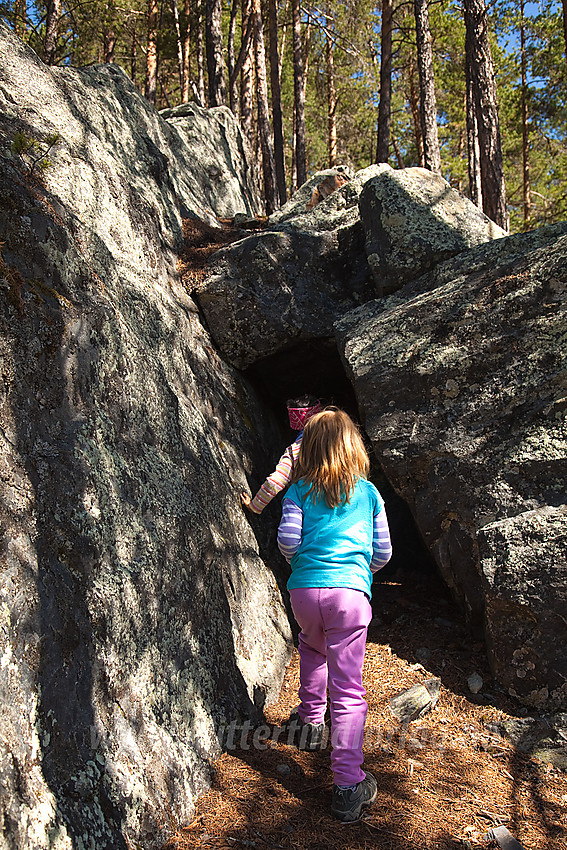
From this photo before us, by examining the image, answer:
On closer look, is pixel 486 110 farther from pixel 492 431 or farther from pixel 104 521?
pixel 104 521

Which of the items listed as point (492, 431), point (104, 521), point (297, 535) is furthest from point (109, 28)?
point (297, 535)

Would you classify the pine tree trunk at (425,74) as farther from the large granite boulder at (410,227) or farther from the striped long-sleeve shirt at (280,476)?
the striped long-sleeve shirt at (280,476)

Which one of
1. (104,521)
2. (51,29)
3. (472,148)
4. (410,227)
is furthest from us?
(472,148)

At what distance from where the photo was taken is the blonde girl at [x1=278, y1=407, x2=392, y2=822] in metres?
2.99

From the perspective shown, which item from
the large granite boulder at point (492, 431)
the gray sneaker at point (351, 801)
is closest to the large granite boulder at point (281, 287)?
the large granite boulder at point (492, 431)

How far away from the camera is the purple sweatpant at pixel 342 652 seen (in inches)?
116

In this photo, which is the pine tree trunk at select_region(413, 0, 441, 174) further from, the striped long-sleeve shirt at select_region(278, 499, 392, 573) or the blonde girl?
the striped long-sleeve shirt at select_region(278, 499, 392, 573)

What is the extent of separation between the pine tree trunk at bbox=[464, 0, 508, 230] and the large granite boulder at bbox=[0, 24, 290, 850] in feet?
19.3

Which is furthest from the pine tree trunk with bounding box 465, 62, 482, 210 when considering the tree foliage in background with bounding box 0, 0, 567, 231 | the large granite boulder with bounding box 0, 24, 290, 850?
the large granite boulder with bounding box 0, 24, 290, 850

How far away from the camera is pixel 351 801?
289 cm

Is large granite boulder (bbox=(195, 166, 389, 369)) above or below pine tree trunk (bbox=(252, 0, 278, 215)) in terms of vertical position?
below

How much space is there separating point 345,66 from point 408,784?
21.7 meters

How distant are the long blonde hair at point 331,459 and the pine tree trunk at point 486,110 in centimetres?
675

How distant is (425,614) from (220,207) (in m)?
8.04
